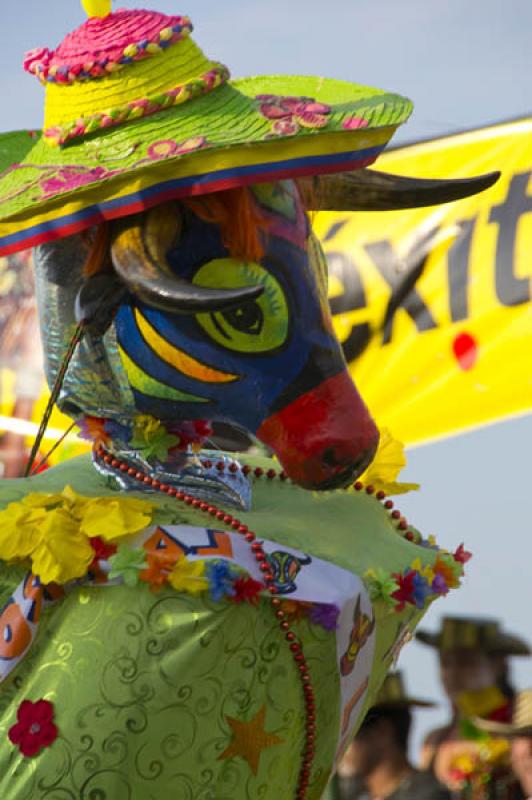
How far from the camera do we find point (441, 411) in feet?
19.7

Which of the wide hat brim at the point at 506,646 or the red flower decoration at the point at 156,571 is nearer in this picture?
the red flower decoration at the point at 156,571

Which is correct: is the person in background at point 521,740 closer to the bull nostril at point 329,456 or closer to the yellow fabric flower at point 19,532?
the bull nostril at point 329,456

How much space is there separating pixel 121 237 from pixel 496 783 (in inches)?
86.8

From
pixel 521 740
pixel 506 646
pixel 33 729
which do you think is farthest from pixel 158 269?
pixel 506 646

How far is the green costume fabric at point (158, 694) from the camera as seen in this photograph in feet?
8.56

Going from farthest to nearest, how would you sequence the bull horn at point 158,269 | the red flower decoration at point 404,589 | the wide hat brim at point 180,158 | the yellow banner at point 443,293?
the yellow banner at point 443,293, the red flower decoration at point 404,589, the wide hat brim at point 180,158, the bull horn at point 158,269

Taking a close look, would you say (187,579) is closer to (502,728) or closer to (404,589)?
(404,589)

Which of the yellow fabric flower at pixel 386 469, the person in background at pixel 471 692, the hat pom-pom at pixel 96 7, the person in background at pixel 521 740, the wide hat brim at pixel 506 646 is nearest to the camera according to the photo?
the hat pom-pom at pixel 96 7

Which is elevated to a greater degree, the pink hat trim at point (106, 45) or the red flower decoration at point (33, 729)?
the pink hat trim at point (106, 45)

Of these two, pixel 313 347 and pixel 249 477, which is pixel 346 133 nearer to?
pixel 313 347

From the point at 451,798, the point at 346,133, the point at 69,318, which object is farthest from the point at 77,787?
the point at 451,798

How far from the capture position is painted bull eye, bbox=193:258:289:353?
8.96 ft

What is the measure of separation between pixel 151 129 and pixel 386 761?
2.29 meters

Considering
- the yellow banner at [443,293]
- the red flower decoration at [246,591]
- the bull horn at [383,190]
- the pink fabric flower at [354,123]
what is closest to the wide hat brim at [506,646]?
the yellow banner at [443,293]
